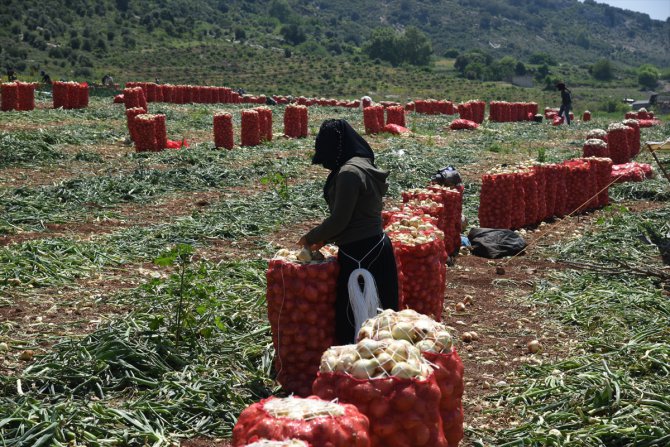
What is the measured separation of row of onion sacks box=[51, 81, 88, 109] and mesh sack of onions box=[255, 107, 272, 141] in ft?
31.1

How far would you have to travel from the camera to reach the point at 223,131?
690 inches

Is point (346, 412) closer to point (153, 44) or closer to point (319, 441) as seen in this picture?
point (319, 441)

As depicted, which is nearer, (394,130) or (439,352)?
(439,352)

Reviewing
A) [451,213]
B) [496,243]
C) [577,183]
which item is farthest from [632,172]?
[451,213]

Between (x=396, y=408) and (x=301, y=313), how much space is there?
1.86m

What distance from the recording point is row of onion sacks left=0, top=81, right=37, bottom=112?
72.6ft

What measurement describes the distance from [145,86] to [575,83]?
247ft

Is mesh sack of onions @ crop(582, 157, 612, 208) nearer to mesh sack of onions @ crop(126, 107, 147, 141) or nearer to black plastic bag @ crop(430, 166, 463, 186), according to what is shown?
black plastic bag @ crop(430, 166, 463, 186)

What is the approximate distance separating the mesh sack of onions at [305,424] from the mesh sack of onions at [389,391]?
0.25 metres

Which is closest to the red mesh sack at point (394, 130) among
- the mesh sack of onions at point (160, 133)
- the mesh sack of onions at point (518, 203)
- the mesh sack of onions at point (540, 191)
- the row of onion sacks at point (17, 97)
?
the mesh sack of onions at point (160, 133)

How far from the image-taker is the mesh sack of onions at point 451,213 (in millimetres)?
9008

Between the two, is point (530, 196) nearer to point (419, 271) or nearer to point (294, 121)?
point (419, 271)

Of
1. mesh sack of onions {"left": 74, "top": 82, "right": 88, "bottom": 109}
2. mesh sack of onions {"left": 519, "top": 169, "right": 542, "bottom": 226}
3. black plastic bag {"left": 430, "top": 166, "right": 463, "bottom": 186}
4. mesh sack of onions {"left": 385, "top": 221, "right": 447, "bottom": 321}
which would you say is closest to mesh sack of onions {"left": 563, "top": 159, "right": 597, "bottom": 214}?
mesh sack of onions {"left": 519, "top": 169, "right": 542, "bottom": 226}

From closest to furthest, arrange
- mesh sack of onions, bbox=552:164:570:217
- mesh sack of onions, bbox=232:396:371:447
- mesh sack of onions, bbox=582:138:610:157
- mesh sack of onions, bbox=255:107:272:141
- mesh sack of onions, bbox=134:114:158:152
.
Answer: mesh sack of onions, bbox=232:396:371:447
mesh sack of onions, bbox=552:164:570:217
mesh sack of onions, bbox=582:138:610:157
mesh sack of onions, bbox=134:114:158:152
mesh sack of onions, bbox=255:107:272:141
